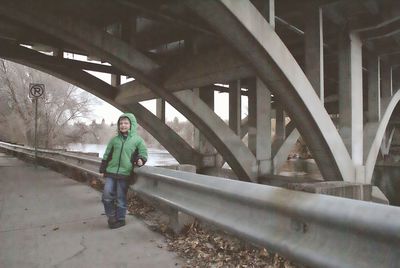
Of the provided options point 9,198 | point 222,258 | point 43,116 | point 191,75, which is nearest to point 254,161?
point 191,75

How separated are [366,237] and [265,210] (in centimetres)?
81

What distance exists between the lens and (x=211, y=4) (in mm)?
6398

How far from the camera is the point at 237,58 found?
29.9 feet

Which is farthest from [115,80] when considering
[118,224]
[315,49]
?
[118,224]

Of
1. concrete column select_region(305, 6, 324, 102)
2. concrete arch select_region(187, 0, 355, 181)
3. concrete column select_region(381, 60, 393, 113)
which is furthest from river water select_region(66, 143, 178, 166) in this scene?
concrete column select_region(305, 6, 324, 102)

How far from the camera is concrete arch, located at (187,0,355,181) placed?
22.0 feet

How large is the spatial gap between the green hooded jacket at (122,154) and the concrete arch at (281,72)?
3.18 meters

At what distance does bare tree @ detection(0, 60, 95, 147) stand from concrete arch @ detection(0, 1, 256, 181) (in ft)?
83.9

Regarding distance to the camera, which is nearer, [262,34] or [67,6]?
[262,34]

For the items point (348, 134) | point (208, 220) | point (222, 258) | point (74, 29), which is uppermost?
point (74, 29)

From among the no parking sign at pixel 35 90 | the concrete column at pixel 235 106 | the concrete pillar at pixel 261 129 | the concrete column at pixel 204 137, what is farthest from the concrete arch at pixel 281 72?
the no parking sign at pixel 35 90

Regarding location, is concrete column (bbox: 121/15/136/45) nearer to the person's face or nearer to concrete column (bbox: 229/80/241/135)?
concrete column (bbox: 229/80/241/135)

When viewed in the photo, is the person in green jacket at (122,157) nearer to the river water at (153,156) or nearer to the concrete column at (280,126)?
the concrete column at (280,126)

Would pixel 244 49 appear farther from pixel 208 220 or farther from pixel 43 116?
pixel 43 116
